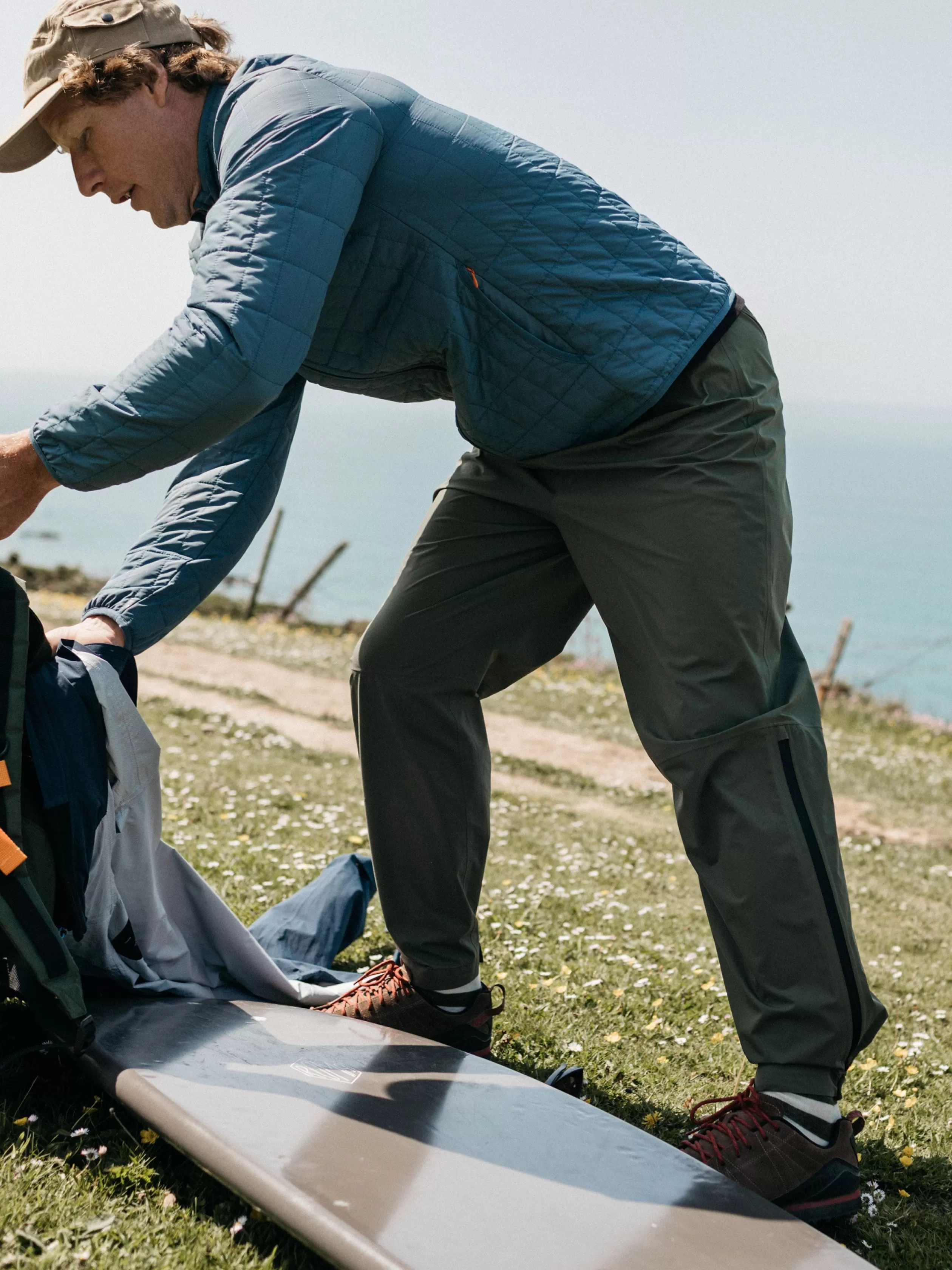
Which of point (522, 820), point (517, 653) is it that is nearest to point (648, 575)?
point (517, 653)

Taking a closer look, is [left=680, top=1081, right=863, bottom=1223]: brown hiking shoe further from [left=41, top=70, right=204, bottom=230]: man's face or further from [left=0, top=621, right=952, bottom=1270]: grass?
[left=41, top=70, right=204, bottom=230]: man's face

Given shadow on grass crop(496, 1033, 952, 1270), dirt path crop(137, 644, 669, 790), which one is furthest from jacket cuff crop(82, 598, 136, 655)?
dirt path crop(137, 644, 669, 790)

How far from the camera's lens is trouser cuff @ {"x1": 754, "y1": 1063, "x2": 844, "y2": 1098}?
2252 mm

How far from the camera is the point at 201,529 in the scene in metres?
2.71

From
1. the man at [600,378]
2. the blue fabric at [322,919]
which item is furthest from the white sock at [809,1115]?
the blue fabric at [322,919]

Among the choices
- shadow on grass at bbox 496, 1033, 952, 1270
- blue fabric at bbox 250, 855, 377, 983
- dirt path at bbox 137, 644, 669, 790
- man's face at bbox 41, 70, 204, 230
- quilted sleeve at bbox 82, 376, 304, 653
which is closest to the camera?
man's face at bbox 41, 70, 204, 230

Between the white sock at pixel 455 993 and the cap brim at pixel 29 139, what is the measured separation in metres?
1.93

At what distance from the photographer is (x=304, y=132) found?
2.00 metres

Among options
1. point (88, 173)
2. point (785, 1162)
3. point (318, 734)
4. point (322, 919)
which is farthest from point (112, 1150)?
point (318, 734)

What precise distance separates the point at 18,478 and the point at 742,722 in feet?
4.39

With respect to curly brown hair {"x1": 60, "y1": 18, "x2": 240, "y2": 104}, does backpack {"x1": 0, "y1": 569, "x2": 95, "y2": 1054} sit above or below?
below

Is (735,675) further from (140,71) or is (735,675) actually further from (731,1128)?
(140,71)

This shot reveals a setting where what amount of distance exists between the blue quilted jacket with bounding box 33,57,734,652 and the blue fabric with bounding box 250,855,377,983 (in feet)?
4.74

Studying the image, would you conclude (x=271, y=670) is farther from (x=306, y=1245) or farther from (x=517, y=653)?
(x=306, y=1245)
